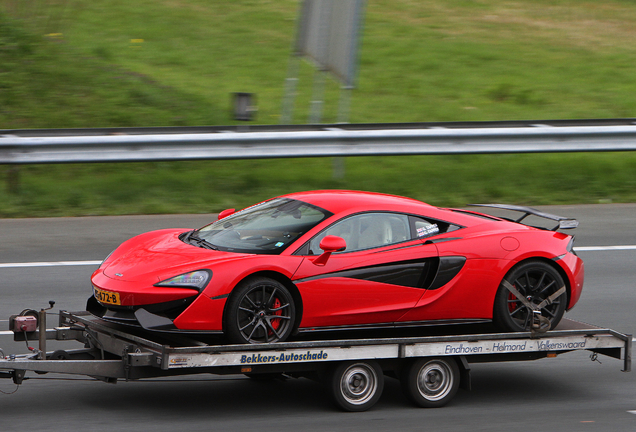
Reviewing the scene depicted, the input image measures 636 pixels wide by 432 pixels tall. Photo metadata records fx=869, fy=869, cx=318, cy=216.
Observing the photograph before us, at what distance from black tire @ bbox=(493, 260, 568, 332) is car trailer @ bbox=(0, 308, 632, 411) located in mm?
216

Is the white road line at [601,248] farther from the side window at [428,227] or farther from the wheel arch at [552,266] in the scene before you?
the side window at [428,227]

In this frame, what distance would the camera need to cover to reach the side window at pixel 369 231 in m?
6.91

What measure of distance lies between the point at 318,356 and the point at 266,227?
49.3 inches

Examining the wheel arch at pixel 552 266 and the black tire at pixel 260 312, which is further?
the wheel arch at pixel 552 266

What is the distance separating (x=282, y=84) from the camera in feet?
63.1

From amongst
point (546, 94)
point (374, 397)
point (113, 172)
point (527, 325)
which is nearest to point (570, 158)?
point (546, 94)

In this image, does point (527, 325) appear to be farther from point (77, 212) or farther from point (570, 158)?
point (570, 158)

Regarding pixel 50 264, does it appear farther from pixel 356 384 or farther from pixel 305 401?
pixel 356 384

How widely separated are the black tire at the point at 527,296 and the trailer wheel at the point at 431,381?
632mm

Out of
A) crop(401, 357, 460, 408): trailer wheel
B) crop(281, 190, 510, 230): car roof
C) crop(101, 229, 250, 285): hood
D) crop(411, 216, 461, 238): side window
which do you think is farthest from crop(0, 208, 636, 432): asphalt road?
crop(281, 190, 510, 230): car roof

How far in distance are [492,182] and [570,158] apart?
7.48ft

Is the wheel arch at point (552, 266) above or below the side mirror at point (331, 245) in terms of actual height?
below

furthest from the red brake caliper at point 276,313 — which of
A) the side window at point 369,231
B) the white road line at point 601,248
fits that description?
the white road line at point 601,248

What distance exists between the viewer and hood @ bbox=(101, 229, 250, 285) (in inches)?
253
